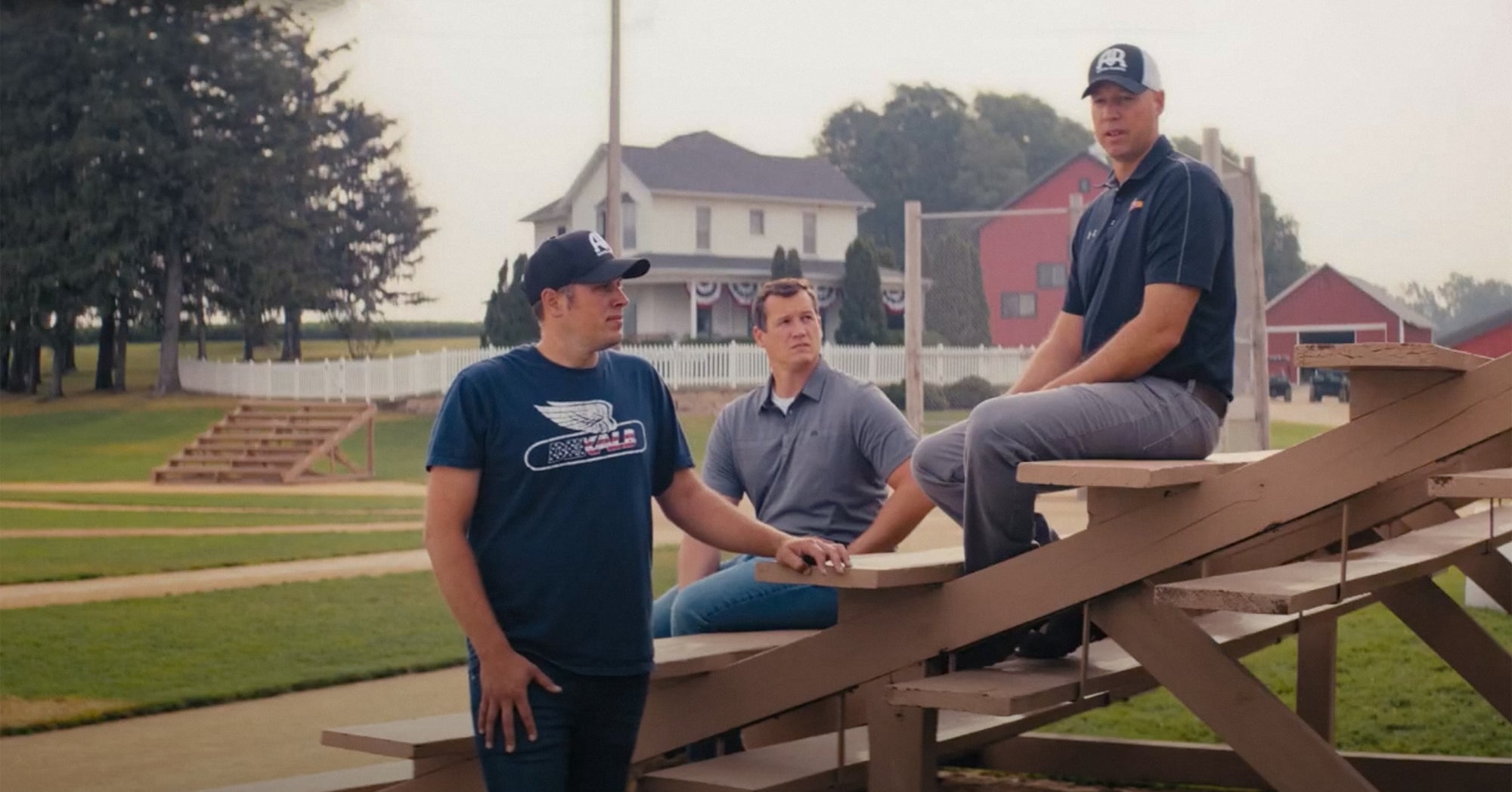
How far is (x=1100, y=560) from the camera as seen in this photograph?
3689mm

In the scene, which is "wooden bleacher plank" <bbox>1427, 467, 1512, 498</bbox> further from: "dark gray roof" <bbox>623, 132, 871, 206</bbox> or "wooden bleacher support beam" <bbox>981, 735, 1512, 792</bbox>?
"dark gray roof" <bbox>623, 132, 871, 206</bbox>

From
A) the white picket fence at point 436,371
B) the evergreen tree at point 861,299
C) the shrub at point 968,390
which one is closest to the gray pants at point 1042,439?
the white picket fence at point 436,371

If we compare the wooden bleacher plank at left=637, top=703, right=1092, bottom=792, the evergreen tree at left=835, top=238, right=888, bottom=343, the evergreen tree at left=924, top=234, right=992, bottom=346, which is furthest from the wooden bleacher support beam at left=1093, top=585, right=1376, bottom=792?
the evergreen tree at left=835, top=238, right=888, bottom=343

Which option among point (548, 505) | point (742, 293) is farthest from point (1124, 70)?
point (742, 293)

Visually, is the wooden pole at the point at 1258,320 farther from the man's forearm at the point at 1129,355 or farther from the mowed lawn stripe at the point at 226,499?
the man's forearm at the point at 1129,355

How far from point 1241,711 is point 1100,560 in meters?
0.41

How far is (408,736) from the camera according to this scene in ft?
12.9

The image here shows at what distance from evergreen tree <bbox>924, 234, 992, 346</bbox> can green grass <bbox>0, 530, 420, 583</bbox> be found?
717 centimetres

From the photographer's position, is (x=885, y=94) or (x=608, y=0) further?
(x=885, y=94)

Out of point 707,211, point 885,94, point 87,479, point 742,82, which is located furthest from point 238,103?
point 707,211

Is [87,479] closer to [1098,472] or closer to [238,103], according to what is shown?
[238,103]

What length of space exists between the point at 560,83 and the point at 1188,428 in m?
17.5

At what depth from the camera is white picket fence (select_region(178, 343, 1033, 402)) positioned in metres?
18.5

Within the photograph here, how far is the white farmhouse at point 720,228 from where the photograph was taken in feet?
90.0
